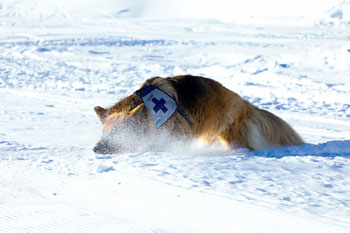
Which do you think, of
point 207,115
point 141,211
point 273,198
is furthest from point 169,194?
point 207,115

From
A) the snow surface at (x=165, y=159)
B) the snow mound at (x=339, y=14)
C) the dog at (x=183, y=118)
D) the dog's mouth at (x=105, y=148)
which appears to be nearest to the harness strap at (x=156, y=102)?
the dog at (x=183, y=118)

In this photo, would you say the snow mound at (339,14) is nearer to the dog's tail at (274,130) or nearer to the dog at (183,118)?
the dog's tail at (274,130)

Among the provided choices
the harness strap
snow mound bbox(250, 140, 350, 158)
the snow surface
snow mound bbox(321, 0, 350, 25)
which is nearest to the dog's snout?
the snow surface

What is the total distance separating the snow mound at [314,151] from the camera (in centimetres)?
388

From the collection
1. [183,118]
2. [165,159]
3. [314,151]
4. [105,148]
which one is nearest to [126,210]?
[165,159]

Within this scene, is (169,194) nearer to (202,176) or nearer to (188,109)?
(202,176)

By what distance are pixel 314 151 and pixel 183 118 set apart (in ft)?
4.12

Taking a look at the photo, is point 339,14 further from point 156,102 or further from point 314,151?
point 156,102

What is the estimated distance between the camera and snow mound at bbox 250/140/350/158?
3.88 metres

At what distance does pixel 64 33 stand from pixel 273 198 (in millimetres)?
26814

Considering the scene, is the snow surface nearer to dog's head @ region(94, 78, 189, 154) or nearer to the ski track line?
the ski track line

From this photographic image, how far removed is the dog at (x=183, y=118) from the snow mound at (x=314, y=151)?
23 centimetres

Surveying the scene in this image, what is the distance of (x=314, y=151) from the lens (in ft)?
13.2

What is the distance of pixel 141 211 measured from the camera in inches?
104
